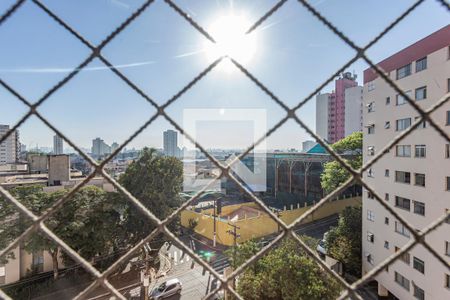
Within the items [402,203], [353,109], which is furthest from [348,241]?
[353,109]

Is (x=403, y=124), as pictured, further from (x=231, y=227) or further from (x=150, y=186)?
(x=150, y=186)

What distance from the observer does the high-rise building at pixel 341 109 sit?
1062 inches

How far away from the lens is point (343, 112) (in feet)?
93.9

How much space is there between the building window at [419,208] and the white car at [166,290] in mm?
6125

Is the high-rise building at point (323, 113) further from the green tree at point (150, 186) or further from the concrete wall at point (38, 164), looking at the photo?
the concrete wall at point (38, 164)

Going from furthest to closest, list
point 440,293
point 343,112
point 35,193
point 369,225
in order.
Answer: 1. point 343,112
2. point 369,225
3. point 35,193
4. point 440,293

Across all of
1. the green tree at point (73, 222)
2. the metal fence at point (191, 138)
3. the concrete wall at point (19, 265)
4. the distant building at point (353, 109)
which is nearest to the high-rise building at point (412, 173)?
the metal fence at point (191, 138)

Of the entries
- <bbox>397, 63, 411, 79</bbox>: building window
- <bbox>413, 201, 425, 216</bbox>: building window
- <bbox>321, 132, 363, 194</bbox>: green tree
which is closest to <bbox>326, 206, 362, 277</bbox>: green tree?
<bbox>321, 132, 363, 194</bbox>: green tree

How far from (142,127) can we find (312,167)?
52.0ft

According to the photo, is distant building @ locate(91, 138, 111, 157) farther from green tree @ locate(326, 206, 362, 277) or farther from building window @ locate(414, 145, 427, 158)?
green tree @ locate(326, 206, 362, 277)

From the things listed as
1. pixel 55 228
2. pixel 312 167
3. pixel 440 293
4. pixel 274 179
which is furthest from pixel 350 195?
pixel 55 228

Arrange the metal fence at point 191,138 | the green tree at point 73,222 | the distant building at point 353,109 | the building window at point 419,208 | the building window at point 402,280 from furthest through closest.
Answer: the distant building at point 353,109 < the building window at point 402,280 < the green tree at point 73,222 < the building window at point 419,208 < the metal fence at point 191,138

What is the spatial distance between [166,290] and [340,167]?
789 cm

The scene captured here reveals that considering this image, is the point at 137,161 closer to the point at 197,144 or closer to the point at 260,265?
the point at 260,265
